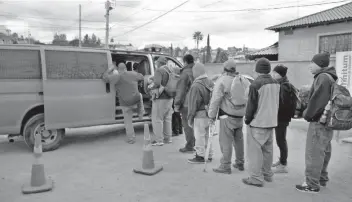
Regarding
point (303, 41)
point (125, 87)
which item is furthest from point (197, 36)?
point (125, 87)

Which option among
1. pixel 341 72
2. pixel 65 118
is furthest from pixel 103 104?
pixel 341 72

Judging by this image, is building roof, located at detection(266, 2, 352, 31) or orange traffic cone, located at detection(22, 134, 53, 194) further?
building roof, located at detection(266, 2, 352, 31)

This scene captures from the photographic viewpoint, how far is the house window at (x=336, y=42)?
1988cm

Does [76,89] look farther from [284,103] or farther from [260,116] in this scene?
[284,103]

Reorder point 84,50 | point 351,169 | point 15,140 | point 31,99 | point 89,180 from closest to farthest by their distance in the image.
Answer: point 89,180 < point 351,169 < point 31,99 < point 84,50 < point 15,140

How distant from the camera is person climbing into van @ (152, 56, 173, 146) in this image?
6.70 meters

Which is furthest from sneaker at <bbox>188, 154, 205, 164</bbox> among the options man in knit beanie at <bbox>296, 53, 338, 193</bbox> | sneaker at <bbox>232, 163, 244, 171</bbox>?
man in knit beanie at <bbox>296, 53, 338, 193</bbox>

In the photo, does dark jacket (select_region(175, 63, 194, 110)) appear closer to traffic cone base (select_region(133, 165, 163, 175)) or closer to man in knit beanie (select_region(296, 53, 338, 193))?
traffic cone base (select_region(133, 165, 163, 175))

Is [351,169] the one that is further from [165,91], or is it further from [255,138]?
[165,91]

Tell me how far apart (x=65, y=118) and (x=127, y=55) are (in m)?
2.29

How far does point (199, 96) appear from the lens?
5.43 meters

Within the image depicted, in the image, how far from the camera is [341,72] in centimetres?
781

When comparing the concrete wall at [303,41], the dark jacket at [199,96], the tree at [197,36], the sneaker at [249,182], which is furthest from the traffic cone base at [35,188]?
the tree at [197,36]

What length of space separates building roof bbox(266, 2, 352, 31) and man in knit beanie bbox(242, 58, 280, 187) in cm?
1784
